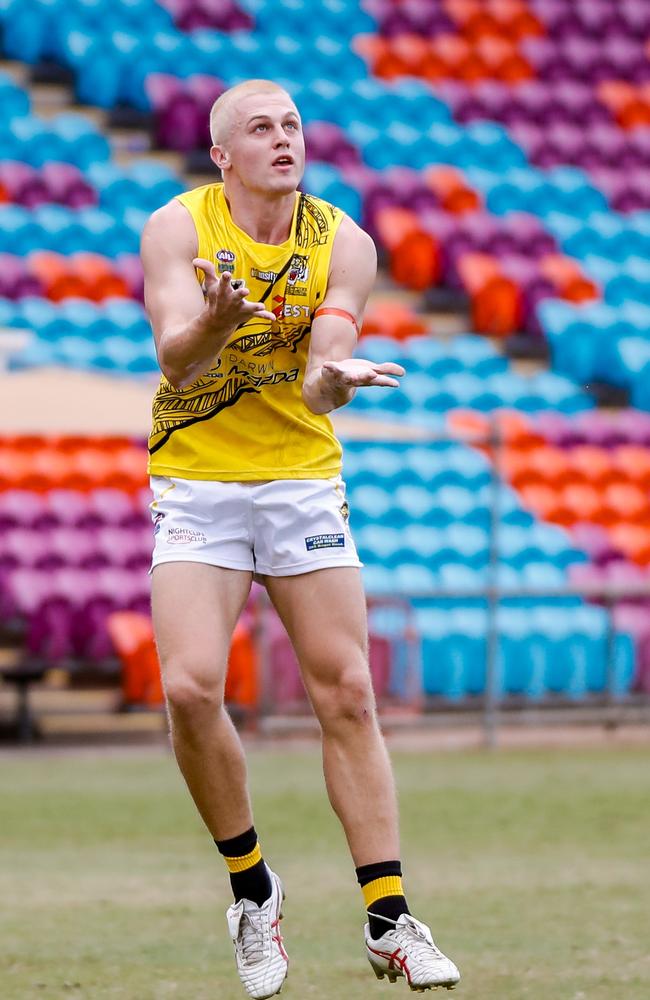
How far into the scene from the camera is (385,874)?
4.64m

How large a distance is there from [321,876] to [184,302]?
3593mm

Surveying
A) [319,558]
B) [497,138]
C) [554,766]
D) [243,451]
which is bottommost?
[554,766]

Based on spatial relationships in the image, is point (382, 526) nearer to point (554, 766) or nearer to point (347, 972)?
point (554, 766)

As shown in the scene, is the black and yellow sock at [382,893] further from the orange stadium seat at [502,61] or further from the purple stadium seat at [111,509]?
the orange stadium seat at [502,61]

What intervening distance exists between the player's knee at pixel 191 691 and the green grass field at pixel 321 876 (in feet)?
2.64

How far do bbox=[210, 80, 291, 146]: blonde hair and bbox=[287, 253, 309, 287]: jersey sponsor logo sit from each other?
1.21 feet

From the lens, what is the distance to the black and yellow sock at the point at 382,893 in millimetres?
4566

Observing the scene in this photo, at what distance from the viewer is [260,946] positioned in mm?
4715

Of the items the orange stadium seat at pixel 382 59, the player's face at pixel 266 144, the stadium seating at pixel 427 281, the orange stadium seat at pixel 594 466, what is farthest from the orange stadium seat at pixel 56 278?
the player's face at pixel 266 144

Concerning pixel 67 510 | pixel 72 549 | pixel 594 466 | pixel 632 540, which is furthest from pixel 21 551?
pixel 594 466

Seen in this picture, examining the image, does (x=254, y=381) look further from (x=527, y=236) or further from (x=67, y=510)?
(x=527, y=236)

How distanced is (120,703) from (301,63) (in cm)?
999

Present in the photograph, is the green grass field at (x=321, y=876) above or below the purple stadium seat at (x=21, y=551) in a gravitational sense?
below

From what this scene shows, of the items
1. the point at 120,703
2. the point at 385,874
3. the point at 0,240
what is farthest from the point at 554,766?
the point at 0,240
